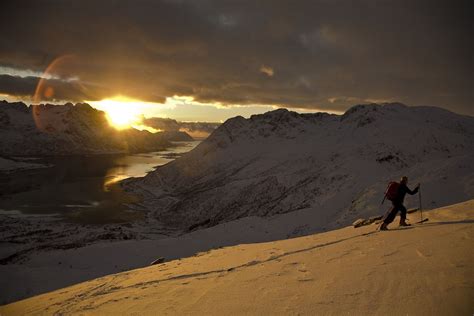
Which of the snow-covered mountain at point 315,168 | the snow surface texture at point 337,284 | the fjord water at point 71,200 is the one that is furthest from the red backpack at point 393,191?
the fjord water at point 71,200

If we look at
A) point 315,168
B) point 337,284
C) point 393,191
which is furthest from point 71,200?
point 337,284

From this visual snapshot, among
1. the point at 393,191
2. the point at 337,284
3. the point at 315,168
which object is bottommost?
the point at 337,284

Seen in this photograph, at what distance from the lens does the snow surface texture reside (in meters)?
4.59

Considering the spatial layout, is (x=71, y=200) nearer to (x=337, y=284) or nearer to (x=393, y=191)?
(x=393, y=191)

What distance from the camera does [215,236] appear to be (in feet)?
96.3

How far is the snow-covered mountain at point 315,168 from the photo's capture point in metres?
29.4

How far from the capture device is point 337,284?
222 inches

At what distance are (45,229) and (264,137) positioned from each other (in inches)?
3750

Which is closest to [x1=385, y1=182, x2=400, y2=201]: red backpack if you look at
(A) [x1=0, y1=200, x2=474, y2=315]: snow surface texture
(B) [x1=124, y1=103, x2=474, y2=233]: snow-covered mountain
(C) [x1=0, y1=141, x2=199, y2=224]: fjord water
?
(A) [x1=0, y1=200, x2=474, y2=315]: snow surface texture

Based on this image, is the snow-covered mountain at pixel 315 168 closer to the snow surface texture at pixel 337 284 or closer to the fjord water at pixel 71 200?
the fjord water at pixel 71 200

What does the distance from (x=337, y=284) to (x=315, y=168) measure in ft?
228

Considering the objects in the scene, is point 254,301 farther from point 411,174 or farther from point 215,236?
point 411,174

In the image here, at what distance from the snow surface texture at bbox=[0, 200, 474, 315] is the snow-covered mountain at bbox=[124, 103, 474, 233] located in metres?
15.6

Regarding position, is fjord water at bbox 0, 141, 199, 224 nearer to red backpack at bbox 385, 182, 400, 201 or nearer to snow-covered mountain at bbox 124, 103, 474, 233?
snow-covered mountain at bbox 124, 103, 474, 233
